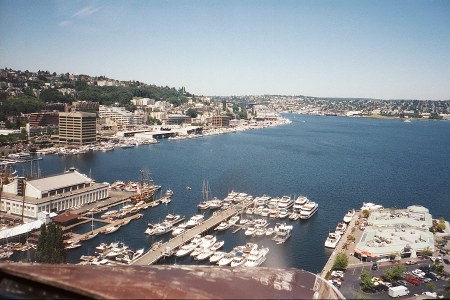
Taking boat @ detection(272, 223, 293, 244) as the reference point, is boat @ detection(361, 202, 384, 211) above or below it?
above

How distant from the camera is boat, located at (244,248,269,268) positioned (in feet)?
40.9

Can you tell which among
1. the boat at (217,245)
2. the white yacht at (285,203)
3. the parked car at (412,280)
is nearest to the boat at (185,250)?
the boat at (217,245)

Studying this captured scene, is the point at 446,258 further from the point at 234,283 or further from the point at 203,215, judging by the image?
the point at 234,283

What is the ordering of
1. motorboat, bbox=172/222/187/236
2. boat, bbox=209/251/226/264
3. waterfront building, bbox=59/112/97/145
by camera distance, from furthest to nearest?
1. waterfront building, bbox=59/112/97/145
2. motorboat, bbox=172/222/187/236
3. boat, bbox=209/251/226/264

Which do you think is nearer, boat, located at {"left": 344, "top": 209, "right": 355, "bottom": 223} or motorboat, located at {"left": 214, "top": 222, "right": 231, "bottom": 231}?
motorboat, located at {"left": 214, "top": 222, "right": 231, "bottom": 231}

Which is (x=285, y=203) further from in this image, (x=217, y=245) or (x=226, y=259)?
(x=226, y=259)

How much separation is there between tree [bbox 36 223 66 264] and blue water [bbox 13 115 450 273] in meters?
2.14

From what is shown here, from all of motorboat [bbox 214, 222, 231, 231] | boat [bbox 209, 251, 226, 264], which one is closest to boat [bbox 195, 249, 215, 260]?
boat [bbox 209, 251, 226, 264]

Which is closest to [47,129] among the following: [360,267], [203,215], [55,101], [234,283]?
[55,101]

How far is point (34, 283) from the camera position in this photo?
5.22ft

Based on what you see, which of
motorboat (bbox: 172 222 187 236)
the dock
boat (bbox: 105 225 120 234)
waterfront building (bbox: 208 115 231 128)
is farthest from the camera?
waterfront building (bbox: 208 115 231 128)

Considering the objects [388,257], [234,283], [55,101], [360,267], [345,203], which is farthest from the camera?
[55,101]

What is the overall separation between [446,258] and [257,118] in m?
67.3

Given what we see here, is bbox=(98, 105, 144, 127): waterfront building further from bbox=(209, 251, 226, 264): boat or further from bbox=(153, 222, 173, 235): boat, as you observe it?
bbox=(209, 251, 226, 264): boat
